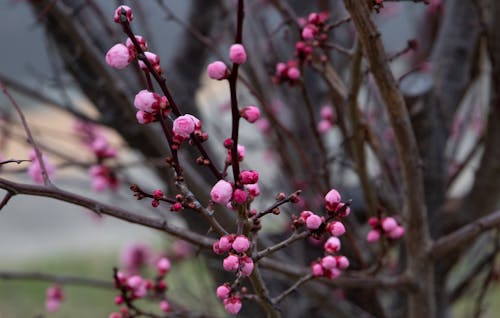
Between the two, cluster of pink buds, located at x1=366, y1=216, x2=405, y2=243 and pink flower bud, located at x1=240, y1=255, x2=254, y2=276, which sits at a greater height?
pink flower bud, located at x1=240, y1=255, x2=254, y2=276

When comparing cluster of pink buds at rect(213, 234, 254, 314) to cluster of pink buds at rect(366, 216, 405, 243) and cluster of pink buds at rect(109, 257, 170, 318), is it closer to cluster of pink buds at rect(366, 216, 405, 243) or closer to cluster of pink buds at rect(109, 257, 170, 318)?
cluster of pink buds at rect(109, 257, 170, 318)

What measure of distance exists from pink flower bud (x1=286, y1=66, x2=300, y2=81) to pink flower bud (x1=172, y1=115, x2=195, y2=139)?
1.47 ft

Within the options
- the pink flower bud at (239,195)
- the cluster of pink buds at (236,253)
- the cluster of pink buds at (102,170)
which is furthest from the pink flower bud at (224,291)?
the cluster of pink buds at (102,170)

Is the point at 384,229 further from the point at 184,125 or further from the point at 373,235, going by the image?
the point at 184,125

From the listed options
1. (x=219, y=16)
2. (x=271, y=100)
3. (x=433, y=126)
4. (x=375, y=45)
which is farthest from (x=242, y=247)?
(x=219, y=16)

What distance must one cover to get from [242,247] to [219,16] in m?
1.31

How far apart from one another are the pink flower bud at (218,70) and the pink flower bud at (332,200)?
17 cm

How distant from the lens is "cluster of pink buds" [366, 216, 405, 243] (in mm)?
992

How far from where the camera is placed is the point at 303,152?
1293 mm

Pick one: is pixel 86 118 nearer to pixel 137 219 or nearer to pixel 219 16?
pixel 219 16

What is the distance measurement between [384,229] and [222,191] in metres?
0.48

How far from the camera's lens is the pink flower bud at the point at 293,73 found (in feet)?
3.31

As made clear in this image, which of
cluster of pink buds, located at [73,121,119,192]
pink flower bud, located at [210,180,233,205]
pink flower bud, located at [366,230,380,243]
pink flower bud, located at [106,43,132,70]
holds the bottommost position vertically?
pink flower bud, located at [366,230,380,243]

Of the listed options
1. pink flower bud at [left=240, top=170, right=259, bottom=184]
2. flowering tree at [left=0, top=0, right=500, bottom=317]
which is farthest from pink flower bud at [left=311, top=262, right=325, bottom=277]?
pink flower bud at [left=240, top=170, right=259, bottom=184]
